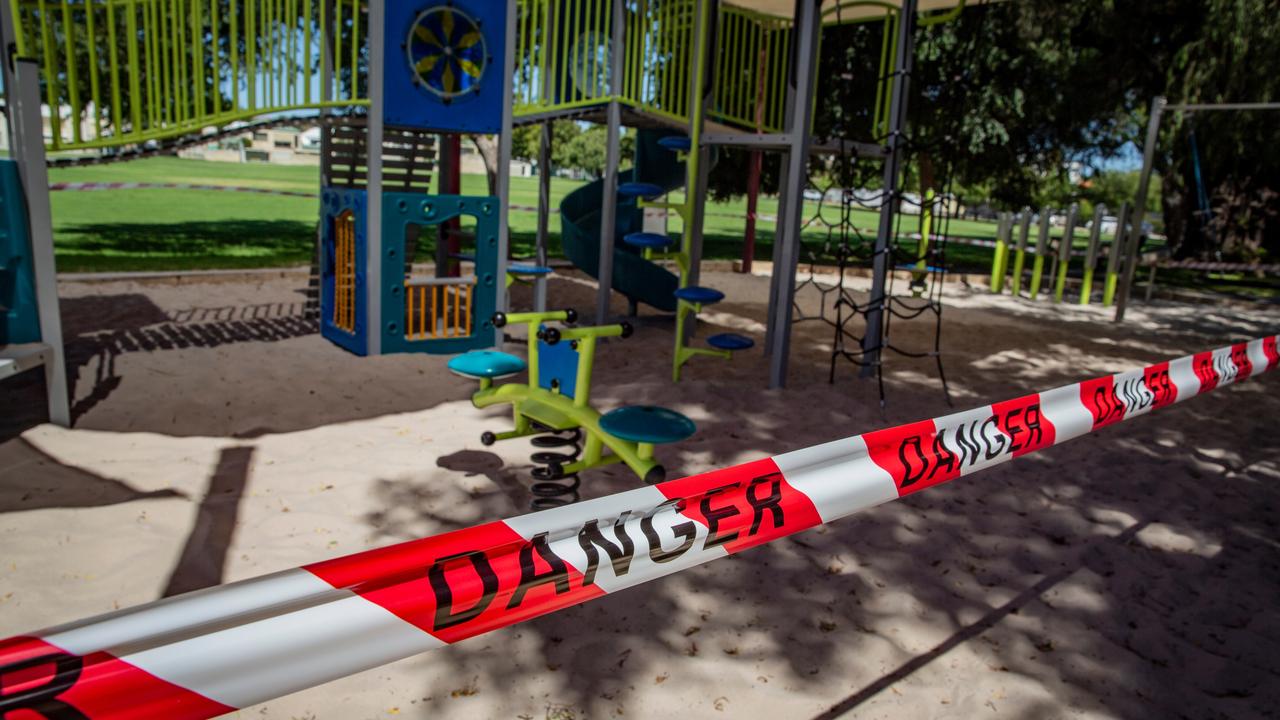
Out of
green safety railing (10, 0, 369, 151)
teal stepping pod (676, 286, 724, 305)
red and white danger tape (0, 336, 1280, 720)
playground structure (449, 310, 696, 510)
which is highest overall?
green safety railing (10, 0, 369, 151)

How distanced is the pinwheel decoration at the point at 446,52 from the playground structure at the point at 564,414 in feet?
11.9

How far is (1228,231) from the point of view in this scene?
2058 cm

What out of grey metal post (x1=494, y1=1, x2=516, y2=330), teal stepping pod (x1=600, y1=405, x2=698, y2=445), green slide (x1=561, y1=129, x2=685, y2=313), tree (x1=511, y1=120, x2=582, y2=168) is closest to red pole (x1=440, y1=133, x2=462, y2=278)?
green slide (x1=561, y1=129, x2=685, y2=313)

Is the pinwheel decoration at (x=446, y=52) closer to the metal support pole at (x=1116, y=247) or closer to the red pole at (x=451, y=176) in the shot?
the red pole at (x=451, y=176)

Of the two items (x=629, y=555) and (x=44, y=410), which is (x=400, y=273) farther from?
(x=629, y=555)

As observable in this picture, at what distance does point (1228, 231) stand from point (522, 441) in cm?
2209

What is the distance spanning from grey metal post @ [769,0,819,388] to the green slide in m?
3.10

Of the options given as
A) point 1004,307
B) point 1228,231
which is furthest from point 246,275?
point 1228,231

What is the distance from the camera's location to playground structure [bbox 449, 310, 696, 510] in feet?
12.8

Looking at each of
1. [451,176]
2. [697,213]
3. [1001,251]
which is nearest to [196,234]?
[451,176]

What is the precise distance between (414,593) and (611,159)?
7908 mm

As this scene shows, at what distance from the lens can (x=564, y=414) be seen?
4.43 m

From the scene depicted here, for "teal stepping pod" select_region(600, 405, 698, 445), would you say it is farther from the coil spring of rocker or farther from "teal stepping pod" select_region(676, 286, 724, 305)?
"teal stepping pod" select_region(676, 286, 724, 305)

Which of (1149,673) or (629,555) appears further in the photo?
(1149,673)
